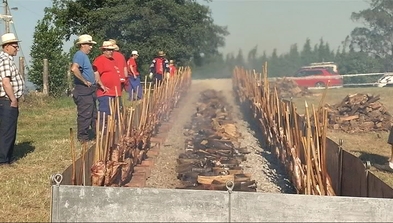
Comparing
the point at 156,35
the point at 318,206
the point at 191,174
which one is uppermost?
the point at 156,35

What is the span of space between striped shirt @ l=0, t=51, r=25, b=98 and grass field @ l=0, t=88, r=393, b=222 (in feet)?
3.12

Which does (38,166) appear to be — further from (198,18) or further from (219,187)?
(198,18)

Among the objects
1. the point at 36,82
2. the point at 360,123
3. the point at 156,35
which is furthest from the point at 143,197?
the point at 156,35

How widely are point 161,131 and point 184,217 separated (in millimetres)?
7281

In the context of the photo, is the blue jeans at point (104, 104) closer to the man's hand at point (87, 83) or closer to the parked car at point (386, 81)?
the man's hand at point (87, 83)

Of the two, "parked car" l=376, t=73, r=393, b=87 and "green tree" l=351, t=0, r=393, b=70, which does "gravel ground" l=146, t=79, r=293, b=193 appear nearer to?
"parked car" l=376, t=73, r=393, b=87

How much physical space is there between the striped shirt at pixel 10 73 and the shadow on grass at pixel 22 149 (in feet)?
3.77

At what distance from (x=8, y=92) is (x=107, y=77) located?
2.30 meters

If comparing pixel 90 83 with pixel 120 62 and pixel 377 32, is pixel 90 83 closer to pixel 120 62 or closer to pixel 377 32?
pixel 120 62

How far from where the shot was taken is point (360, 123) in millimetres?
12031

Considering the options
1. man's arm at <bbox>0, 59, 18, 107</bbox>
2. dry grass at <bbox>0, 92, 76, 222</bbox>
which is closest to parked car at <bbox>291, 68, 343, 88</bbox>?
dry grass at <bbox>0, 92, 76, 222</bbox>

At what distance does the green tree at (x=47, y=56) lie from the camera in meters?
17.5

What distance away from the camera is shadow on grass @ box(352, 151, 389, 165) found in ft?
27.1

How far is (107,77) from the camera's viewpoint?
27.9 ft
